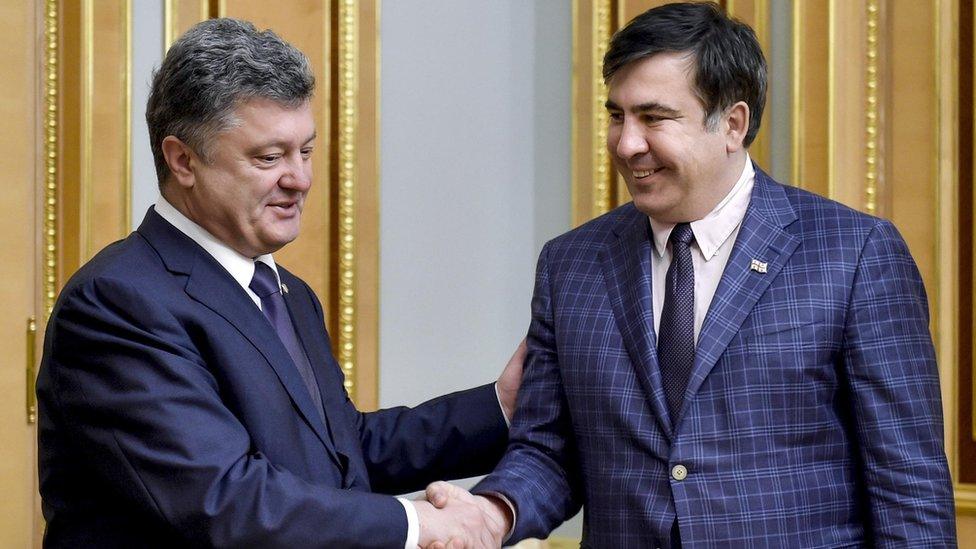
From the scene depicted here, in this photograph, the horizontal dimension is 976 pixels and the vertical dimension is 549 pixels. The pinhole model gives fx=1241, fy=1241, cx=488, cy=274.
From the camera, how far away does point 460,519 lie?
226 cm

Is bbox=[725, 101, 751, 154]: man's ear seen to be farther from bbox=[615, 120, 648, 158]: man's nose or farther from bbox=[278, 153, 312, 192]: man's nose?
bbox=[278, 153, 312, 192]: man's nose

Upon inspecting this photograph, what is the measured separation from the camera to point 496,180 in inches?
132

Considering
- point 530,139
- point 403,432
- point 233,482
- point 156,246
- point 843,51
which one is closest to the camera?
point 233,482

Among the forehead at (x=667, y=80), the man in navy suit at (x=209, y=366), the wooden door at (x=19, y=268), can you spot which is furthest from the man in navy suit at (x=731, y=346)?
the wooden door at (x=19, y=268)

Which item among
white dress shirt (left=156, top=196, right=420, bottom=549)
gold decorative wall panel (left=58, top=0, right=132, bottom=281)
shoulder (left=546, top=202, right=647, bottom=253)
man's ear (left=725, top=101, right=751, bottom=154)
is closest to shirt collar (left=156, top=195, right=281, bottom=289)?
white dress shirt (left=156, top=196, right=420, bottom=549)

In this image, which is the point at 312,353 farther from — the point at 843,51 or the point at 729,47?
the point at 843,51

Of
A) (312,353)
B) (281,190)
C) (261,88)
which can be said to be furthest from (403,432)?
(261,88)

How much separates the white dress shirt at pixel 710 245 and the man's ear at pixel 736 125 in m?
0.07

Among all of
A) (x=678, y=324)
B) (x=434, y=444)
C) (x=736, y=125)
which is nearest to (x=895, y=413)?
(x=678, y=324)

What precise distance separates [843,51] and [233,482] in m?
1.77

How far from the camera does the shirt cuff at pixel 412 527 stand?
6.97 feet

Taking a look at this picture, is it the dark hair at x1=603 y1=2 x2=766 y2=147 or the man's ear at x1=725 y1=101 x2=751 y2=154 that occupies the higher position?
the dark hair at x1=603 y1=2 x2=766 y2=147

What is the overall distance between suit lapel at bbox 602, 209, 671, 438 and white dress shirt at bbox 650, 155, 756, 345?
1.0 inches

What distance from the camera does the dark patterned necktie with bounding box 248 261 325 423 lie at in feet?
7.32
